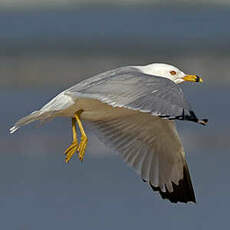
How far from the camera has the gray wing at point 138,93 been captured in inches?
211

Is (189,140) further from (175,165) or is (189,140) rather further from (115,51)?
(115,51)

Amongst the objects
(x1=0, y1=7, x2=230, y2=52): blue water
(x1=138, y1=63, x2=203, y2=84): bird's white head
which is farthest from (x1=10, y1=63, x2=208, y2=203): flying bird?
(x1=0, y1=7, x2=230, y2=52): blue water

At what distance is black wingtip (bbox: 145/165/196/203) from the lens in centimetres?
675

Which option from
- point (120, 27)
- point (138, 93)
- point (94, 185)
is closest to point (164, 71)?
point (138, 93)

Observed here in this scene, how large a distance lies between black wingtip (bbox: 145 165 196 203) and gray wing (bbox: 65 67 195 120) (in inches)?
36.6

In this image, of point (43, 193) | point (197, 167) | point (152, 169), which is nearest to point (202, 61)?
point (197, 167)

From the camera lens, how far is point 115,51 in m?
16.5

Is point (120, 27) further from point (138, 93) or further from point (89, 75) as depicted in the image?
point (138, 93)

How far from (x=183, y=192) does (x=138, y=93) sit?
1337 mm

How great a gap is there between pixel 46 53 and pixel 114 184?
788cm

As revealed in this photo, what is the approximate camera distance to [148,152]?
22.4 feet

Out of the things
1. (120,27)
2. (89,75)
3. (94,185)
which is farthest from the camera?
(120,27)

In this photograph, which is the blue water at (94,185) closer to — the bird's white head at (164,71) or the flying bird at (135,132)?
the flying bird at (135,132)

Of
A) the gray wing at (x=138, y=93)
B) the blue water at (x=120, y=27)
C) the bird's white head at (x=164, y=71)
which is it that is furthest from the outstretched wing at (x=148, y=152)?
the blue water at (x=120, y=27)
